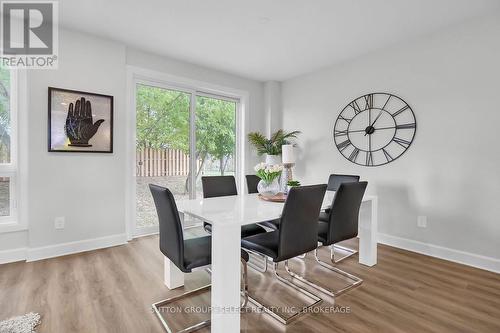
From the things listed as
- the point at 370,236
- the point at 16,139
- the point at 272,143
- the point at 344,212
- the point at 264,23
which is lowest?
the point at 370,236

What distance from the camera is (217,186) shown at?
9.64 ft

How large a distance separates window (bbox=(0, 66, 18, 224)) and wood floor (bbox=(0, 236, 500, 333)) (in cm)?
70

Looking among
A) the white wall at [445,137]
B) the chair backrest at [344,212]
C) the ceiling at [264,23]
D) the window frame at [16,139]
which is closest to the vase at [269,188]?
the chair backrest at [344,212]

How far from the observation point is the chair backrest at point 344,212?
7.06 feet

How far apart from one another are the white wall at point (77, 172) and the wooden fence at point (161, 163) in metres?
0.34

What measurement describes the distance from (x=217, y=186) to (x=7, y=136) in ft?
7.33

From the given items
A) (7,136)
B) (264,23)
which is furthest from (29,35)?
(264,23)

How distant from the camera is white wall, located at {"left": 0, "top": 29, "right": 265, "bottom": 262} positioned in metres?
2.81

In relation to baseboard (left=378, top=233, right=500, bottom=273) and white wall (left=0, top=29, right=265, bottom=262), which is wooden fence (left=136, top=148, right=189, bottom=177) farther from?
baseboard (left=378, top=233, right=500, bottom=273)

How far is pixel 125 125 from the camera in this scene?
341 cm

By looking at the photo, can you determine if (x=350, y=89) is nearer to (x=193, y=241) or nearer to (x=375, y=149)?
(x=375, y=149)

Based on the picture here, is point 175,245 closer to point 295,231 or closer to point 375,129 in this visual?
point 295,231

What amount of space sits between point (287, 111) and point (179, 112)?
1928 mm

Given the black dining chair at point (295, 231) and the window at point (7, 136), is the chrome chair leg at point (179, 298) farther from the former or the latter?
the window at point (7, 136)
